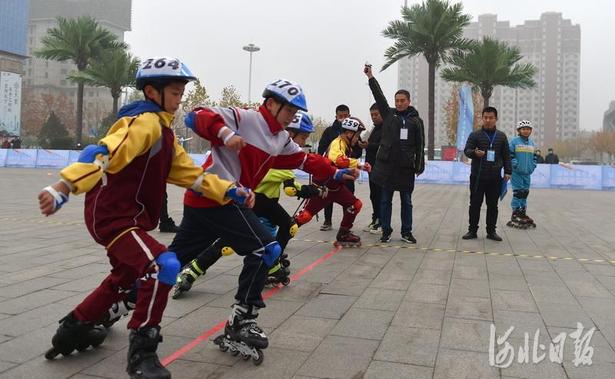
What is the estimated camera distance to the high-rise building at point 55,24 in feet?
353

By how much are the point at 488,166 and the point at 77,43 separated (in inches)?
1191

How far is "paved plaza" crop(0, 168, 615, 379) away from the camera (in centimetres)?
328

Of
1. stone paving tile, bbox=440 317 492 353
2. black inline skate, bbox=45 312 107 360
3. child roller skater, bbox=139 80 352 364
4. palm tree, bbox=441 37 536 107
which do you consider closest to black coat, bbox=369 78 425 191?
stone paving tile, bbox=440 317 492 353

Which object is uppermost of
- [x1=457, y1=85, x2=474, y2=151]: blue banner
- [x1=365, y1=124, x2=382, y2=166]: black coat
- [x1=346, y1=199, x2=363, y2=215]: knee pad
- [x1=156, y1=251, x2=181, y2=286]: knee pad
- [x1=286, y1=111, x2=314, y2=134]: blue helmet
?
[x1=457, y1=85, x2=474, y2=151]: blue banner

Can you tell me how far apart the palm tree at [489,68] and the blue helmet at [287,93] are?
2555cm

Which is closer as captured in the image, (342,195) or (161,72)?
(161,72)

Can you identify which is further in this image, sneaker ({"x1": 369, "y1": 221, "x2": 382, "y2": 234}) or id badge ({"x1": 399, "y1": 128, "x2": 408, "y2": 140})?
sneaker ({"x1": 369, "y1": 221, "x2": 382, "y2": 234})

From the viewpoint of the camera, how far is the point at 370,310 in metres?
4.46

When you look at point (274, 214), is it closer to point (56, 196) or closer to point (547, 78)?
point (56, 196)

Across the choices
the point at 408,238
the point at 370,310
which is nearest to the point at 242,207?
the point at 370,310

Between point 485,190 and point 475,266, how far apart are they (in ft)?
7.69

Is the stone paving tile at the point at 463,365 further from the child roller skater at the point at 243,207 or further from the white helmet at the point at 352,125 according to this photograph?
the white helmet at the point at 352,125

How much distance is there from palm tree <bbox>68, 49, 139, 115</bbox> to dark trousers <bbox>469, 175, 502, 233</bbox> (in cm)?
2636

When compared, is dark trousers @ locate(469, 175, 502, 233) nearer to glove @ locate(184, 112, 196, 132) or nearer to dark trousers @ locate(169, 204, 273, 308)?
dark trousers @ locate(169, 204, 273, 308)
